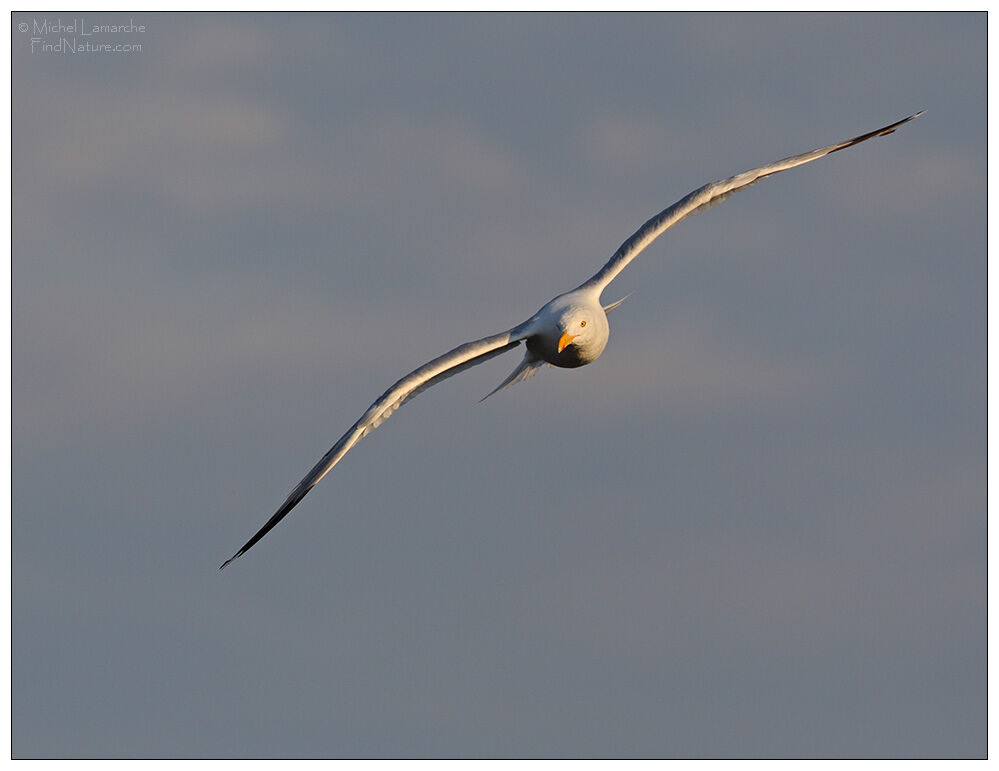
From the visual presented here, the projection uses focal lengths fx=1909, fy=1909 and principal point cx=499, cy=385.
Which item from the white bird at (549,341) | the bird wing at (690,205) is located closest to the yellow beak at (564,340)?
the white bird at (549,341)

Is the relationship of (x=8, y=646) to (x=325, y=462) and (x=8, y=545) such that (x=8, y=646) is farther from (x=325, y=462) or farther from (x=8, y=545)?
(x=325, y=462)

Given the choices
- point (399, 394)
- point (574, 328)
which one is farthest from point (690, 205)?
point (399, 394)

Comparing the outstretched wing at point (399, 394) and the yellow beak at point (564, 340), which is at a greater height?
the outstretched wing at point (399, 394)

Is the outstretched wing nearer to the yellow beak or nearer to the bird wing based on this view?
the yellow beak

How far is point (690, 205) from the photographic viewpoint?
133ft

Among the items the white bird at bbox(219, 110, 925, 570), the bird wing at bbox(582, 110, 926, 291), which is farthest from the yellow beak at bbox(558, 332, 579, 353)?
the bird wing at bbox(582, 110, 926, 291)

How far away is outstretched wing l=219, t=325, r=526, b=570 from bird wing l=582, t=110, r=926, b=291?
3.12m

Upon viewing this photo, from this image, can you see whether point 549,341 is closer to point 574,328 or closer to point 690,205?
point 574,328

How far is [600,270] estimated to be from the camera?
130 ft

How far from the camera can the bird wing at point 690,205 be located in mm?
39844

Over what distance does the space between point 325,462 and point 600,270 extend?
7266 millimetres

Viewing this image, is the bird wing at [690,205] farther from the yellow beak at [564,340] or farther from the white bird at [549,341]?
the yellow beak at [564,340]

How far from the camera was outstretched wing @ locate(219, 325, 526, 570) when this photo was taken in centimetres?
3628

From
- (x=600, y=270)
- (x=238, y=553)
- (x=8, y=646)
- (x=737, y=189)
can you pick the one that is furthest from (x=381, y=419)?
(x=8, y=646)
